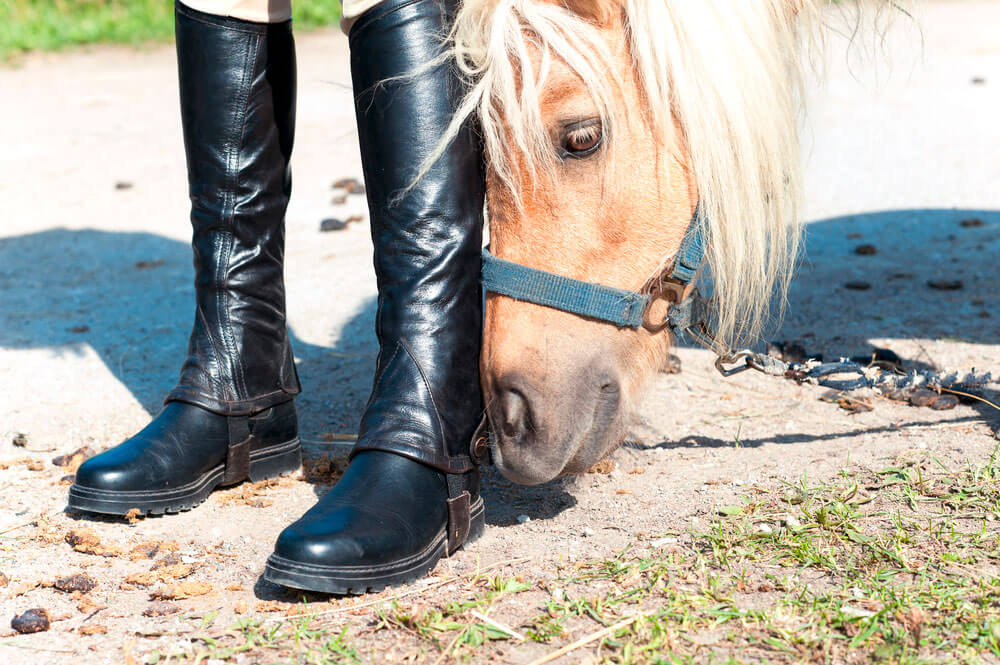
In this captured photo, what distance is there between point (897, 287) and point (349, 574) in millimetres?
2529

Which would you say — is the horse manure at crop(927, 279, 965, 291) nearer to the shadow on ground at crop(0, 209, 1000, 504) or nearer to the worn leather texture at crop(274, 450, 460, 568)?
the shadow on ground at crop(0, 209, 1000, 504)

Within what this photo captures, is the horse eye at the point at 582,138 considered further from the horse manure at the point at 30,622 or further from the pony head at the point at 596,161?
the horse manure at the point at 30,622

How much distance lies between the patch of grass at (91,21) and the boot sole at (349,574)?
8845 millimetres

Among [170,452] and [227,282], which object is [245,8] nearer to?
[227,282]

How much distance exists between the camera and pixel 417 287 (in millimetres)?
1739

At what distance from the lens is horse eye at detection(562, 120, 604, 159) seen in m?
1.59

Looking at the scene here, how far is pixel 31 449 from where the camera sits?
2.39m

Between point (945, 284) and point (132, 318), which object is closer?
point (945, 284)

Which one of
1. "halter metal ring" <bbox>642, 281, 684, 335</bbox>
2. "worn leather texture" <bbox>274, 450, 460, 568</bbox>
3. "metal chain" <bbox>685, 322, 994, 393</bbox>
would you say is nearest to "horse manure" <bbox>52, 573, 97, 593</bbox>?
"worn leather texture" <bbox>274, 450, 460, 568</bbox>

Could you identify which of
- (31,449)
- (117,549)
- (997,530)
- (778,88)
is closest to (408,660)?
(117,549)

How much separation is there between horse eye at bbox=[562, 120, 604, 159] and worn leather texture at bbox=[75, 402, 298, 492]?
3.25ft

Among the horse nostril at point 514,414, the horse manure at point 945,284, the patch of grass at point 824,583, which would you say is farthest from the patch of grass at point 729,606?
the horse manure at point 945,284

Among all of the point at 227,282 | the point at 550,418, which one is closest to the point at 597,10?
the point at 550,418

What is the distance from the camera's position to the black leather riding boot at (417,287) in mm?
1690
